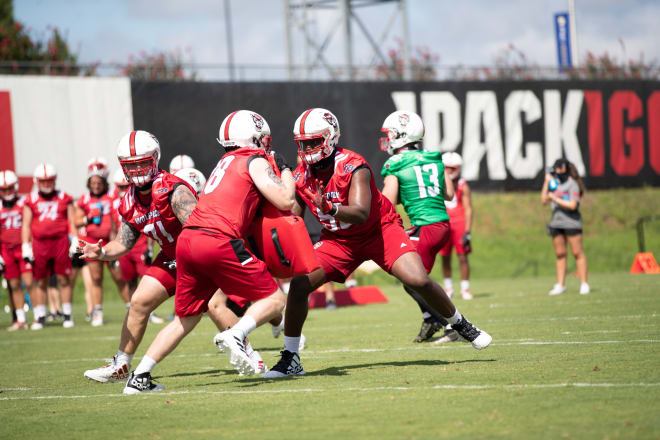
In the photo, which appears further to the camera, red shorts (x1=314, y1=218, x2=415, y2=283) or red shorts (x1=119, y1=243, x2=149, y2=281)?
red shorts (x1=119, y1=243, x2=149, y2=281)

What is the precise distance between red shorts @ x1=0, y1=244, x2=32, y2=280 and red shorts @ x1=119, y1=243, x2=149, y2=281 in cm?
171

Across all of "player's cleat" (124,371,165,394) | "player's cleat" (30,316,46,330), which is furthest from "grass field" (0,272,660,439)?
"player's cleat" (30,316,46,330)

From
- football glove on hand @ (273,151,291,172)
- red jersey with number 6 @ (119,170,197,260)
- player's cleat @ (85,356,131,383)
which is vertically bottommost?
player's cleat @ (85,356,131,383)

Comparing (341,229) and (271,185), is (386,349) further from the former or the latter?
(271,185)

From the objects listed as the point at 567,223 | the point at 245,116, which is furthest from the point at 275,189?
the point at 567,223

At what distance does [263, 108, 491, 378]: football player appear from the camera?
266 inches

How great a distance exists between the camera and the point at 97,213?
→ 46.9ft

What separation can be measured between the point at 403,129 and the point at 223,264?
11.5 ft

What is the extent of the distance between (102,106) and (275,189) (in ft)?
48.4

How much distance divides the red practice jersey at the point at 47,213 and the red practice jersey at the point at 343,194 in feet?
27.9

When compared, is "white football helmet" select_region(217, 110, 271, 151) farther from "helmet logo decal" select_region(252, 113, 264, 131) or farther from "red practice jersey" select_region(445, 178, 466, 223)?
"red practice jersey" select_region(445, 178, 466, 223)

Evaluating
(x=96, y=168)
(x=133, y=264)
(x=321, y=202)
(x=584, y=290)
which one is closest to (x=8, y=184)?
(x=96, y=168)

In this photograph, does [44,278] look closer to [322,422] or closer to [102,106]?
[102,106]

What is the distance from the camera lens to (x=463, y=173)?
2278 cm
